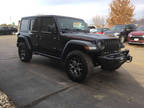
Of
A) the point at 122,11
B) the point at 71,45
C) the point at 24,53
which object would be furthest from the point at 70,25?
the point at 122,11

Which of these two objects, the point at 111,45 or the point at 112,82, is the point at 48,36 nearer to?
the point at 111,45

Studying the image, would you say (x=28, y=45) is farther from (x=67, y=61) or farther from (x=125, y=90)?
(x=125, y=90)

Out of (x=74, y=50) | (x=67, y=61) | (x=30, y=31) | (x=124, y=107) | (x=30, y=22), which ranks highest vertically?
(x=30, y=22)

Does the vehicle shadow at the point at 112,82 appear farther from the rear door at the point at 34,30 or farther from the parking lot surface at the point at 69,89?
the rear door at the point at 34,30

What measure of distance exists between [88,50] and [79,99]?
1159mm

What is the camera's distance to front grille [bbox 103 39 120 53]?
3.41 metres

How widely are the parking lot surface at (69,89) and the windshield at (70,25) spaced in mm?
1497

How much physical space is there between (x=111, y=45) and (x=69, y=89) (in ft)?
5.49

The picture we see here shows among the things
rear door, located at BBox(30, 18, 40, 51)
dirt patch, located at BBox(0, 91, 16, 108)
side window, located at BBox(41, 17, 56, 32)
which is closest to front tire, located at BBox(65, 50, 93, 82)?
side window, located at BBox(41, 17, 56, 32)

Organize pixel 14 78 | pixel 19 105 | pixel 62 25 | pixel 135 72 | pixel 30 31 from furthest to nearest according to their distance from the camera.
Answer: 1. pixel 30 31
2. pixel 135 72
3. pixel 62 25
4. pixel 14 78
5. pixel 19 105

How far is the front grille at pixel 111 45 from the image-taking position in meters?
3.41

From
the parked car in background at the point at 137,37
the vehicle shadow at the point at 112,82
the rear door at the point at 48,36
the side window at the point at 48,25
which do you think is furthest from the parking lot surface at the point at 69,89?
the parked car in background at the point at 137,37

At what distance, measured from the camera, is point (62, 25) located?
405 cm

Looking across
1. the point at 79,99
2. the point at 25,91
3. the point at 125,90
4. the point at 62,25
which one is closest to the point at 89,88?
the point at 79,99
